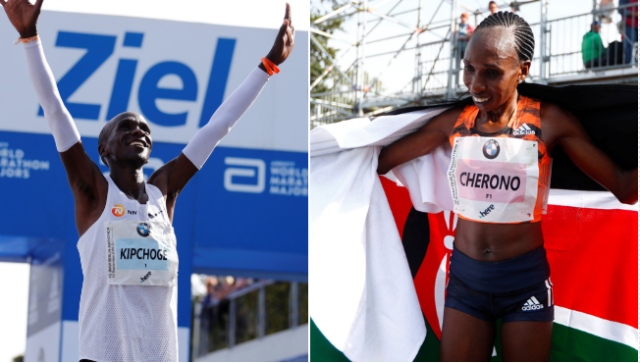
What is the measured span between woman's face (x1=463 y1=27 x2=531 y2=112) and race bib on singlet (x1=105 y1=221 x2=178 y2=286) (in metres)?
1.77

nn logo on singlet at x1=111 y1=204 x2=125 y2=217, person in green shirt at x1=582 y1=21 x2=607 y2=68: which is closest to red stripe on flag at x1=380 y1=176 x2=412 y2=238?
nn logo on singlet at x1=111 y1=204 x2=125 y2=217

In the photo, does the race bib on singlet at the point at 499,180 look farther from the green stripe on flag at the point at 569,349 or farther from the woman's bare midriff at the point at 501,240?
the green stripe on flag at the point at 569,349

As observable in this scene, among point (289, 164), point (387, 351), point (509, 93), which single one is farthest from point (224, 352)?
point (509, 93)

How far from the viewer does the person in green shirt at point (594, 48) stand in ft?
21.6

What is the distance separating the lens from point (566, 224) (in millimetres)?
3760

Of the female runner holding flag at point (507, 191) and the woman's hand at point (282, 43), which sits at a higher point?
the woman's hand at point (282, 43)

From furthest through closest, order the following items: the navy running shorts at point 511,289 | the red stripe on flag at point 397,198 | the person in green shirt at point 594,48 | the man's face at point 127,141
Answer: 1. the person in green shirt at point 594,48
2. the red stripe on flag at point 397,198
3. the man's face at point 127,141
4. the navy running shorts at point 511,289

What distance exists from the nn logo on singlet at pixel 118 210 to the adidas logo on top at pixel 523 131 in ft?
6.73

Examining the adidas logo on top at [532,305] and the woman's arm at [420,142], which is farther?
the woman's arm at [420,142]

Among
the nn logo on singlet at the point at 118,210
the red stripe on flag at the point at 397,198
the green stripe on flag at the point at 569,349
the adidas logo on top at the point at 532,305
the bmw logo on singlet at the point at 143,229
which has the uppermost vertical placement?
the red stripe on flag at the point at 397,198

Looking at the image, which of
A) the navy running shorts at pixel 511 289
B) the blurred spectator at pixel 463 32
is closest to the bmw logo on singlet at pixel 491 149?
the navy running shorts at pixel 511 289

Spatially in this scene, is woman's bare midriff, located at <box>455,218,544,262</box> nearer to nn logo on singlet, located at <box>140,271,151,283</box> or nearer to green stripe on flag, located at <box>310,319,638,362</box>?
green stripe on flag, located at <box>310,319,638,362</box>

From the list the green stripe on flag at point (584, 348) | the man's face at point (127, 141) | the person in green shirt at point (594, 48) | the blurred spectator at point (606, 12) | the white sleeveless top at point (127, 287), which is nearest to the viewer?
the white sleeveless top at point (127, 287)

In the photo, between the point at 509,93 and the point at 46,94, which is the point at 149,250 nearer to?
the point at 46,94
